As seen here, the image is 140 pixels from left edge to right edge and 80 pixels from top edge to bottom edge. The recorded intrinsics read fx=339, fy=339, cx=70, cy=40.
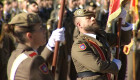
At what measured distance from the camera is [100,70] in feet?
12.1

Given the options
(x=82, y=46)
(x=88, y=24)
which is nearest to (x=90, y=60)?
(x=82, y=46)

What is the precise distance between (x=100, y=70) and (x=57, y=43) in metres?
0.79

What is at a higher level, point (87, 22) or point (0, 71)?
point (87, 22)

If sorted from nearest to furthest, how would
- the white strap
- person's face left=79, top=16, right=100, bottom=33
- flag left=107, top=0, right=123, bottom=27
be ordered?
the white strap
person's face left=79, top=16, right=100, bottom=33
flag left=107, top=0, right=123, bottom=27

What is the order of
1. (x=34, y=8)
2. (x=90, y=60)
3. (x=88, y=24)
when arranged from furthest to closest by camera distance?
(x=34, y=8) → (x=88, y=24) → (x=90, y=60)

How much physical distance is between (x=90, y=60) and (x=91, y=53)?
3.6 inches

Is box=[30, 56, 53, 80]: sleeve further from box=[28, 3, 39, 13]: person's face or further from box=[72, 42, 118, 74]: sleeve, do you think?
box=[28, 3, 39, 13]: person's face

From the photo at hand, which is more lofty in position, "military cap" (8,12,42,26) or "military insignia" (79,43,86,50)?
"military cap" (8,12,42,26)

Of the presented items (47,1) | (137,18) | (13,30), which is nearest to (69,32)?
(137,18)

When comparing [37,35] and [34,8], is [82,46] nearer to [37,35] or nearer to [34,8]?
[37,35]

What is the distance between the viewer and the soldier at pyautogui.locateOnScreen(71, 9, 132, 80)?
146 inches

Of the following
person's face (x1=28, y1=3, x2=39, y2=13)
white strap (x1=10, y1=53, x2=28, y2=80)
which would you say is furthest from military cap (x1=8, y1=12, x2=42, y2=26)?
person's face (x1=28, y1=3, x2=39, y2=13)

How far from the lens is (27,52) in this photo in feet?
10.2

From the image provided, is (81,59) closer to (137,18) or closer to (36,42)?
(36,42)
